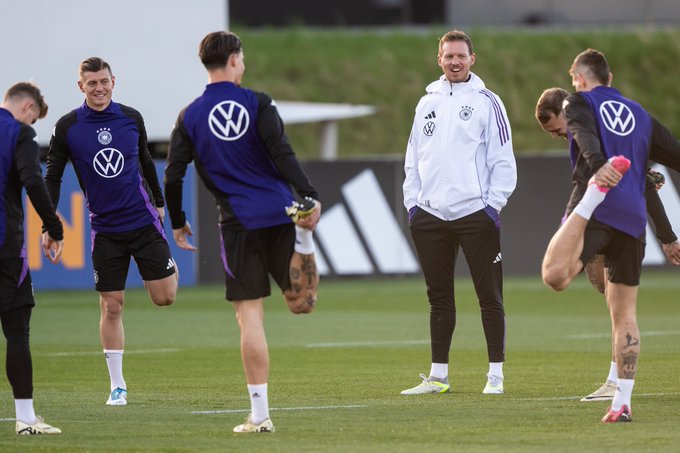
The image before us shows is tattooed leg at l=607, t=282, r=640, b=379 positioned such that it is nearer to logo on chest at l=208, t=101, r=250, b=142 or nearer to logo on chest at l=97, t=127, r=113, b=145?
logo on chest at l=208, t=101, r=250, b=142

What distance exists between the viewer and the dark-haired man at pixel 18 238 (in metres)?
8.65

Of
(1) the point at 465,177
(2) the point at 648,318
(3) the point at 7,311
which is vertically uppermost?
(1) the point at 465,177

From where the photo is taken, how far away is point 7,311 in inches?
342

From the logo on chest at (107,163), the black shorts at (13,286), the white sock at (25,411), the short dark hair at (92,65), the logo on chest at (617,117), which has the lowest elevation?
the white sock at (25,411)

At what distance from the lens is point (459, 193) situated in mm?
10438

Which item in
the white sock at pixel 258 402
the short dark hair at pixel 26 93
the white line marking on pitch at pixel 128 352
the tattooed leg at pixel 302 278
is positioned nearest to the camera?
the white sock at pixel 258 402

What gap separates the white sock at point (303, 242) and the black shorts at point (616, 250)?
5.06 feet

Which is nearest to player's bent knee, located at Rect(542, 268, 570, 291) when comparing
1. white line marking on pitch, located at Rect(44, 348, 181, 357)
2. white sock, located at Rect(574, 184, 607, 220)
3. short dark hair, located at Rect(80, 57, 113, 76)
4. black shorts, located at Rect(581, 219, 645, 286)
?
black shorts, located at Rect(581, 219, 645, 286)

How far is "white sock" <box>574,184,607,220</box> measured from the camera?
8539 millimetres

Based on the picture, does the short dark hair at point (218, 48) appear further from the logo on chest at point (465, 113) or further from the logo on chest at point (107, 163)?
the logo on chest at point (465, 113)

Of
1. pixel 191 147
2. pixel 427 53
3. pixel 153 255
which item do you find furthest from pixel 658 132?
pixel 427 53

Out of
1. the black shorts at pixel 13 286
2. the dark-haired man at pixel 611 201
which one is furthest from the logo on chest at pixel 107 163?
the dark-haired man at pixel 611 201

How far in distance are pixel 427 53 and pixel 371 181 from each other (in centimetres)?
1838

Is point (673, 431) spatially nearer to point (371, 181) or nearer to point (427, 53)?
point (371, 181)
